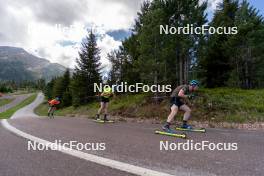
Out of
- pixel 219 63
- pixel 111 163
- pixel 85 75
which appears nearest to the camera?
pixel 111 163

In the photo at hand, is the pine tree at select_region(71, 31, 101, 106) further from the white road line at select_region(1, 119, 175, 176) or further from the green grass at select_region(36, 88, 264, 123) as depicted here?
the white road line at select_region(1, 119, 175, 176)

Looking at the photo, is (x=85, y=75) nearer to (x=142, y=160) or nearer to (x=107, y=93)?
(x=107, y=93)

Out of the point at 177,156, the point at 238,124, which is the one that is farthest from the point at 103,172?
the point at 238,124

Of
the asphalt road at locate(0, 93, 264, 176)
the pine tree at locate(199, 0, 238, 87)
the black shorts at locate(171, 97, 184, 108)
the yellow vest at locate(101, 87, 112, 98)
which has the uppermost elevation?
the pine tree at locate(199, 0, 238, 87)

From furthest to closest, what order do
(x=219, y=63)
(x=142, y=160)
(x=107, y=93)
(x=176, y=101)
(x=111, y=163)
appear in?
(x=219, y=63), (x=107, y=93), (x=176, y=101), (x=142, y=160), (x=111, y=163)

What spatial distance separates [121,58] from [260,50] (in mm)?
16086

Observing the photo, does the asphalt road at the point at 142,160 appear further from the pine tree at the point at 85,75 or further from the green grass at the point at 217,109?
the pine tree at the point at 85,75

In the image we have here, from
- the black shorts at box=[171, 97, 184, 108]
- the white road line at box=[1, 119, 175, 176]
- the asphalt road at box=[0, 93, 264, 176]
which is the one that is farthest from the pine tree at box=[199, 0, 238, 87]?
the white road line at box=[1, 119, 175, 176]

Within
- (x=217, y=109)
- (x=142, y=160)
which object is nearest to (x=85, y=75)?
(x=217, y=109)

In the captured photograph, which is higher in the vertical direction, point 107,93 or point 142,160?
point 107,93

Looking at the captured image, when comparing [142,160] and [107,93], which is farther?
[107,93]

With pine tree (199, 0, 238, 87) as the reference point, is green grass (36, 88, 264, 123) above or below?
below

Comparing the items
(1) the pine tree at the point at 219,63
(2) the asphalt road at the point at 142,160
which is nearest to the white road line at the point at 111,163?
(2) the asphalt road at the point at 142,160

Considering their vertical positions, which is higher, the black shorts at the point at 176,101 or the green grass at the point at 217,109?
the black shorts at the point at 176,101
